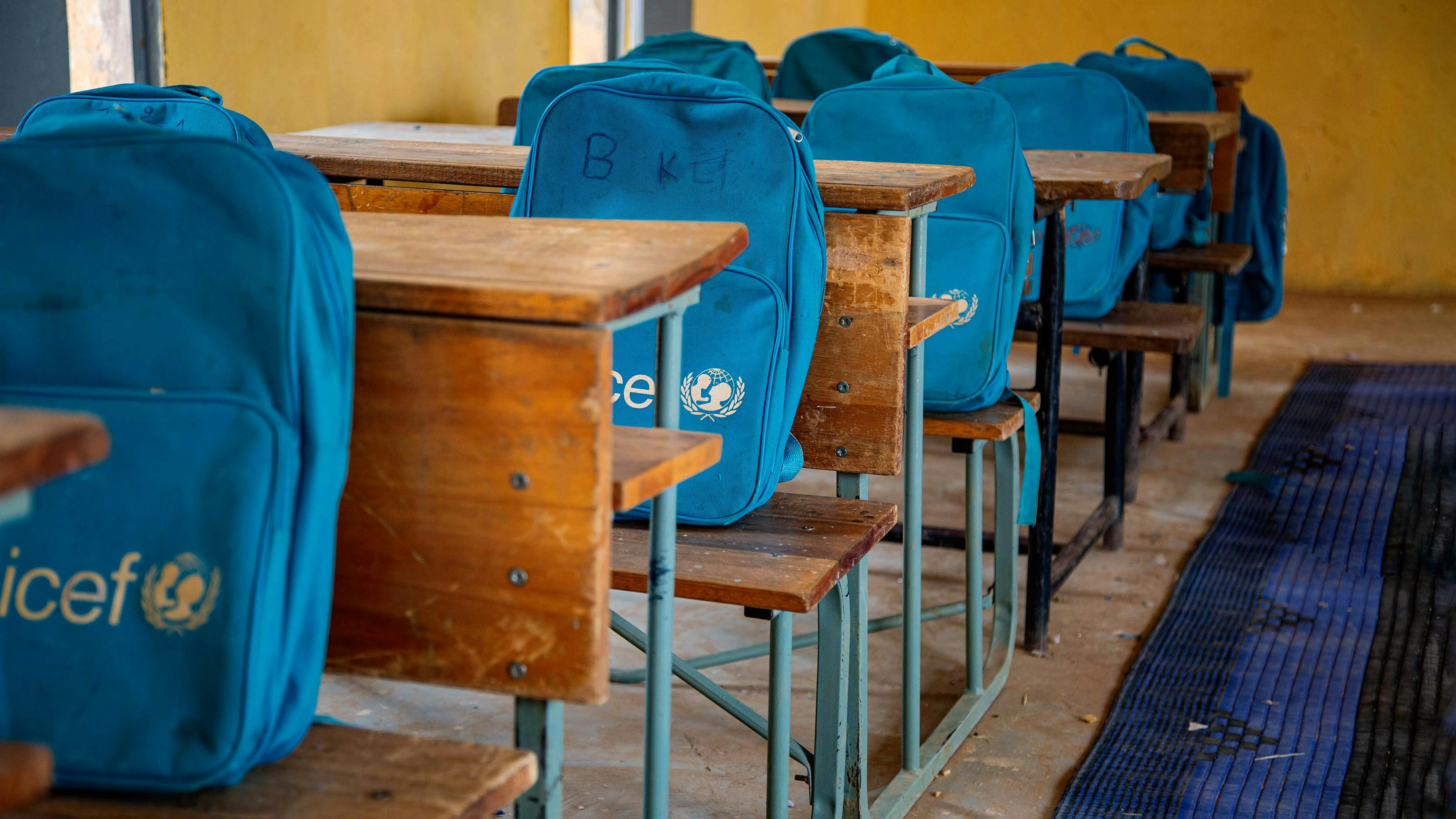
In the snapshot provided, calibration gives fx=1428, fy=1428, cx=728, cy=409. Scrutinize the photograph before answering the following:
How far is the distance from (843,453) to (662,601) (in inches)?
25.5

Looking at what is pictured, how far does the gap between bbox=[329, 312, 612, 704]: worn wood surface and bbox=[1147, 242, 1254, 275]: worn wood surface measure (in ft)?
9.49

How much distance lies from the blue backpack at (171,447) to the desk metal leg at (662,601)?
10.4 inches

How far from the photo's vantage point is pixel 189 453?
92 cm

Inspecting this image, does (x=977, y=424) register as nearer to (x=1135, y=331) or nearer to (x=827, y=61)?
(x=1135, y=331)

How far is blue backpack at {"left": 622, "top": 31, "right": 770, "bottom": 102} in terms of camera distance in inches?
131

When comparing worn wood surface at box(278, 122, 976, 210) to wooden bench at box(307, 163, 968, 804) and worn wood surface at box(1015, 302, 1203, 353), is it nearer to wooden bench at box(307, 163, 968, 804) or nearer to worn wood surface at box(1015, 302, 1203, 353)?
wooden bench at box(307, 163, 968, 804)

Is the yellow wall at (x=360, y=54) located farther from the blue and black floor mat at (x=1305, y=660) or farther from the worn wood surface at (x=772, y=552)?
the blue and black floor mat at (x=1305, y=660)

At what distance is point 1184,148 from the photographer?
3344 mm

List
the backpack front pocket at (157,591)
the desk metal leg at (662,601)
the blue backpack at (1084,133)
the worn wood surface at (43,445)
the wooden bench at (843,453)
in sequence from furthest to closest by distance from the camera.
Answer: the blue backpack at (1084,133) → the wooden bench at (843,453) → the desk metal leg at (662,601) → the backpack front pocket at (157,591) → the worn wood surface at (43,445)

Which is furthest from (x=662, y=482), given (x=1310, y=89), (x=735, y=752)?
(x=1310, y=89)

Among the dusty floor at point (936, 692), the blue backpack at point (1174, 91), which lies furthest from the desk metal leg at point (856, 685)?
the blue backpack at point (1174, 91)

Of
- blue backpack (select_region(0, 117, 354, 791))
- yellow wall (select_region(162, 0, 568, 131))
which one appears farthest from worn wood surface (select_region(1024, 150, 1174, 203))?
yellow wall (select_region(162, 0, 568, 131))

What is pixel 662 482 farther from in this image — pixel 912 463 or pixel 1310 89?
pixel 1310 89

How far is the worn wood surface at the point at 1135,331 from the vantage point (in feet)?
9.42
